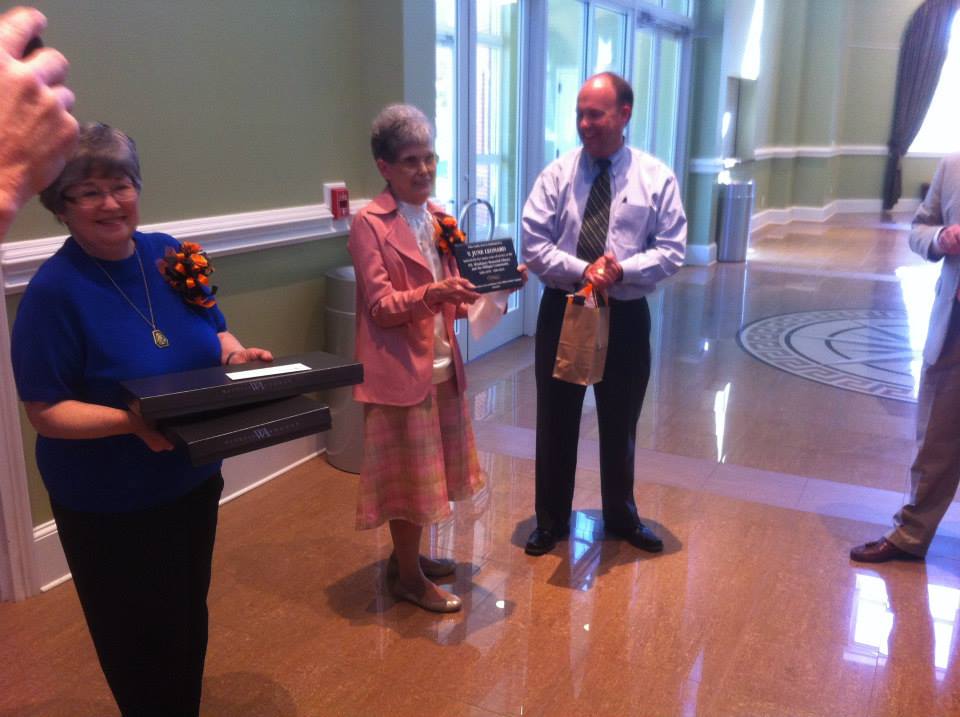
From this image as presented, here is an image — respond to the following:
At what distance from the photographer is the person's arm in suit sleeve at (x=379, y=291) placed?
7.83ft

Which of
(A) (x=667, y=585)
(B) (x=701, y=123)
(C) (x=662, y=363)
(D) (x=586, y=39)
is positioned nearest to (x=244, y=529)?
(A) (x=667, y=585)

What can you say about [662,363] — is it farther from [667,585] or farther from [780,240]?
[780,240]

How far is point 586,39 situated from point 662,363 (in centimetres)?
294

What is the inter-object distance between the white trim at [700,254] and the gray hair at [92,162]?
28.3ft

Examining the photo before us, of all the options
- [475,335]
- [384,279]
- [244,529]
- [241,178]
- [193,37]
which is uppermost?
[193,37]

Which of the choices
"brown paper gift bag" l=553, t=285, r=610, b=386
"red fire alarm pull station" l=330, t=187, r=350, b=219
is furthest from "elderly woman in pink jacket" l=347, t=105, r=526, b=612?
"red fire alarm pull station" l=330, t=187, r=350, b=219

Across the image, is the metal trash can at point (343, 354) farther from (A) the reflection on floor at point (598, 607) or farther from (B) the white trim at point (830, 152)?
(B) the white trim at point (830, 152)

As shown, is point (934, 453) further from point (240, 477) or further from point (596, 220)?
point (240, 477)

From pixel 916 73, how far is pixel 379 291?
14271 millimetres

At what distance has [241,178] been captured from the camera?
3469 millimetres

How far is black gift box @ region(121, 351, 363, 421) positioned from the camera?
1451mm

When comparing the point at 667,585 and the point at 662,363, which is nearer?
the point at 667,585

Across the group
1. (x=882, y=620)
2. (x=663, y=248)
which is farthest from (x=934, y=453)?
(x=663, y=248)

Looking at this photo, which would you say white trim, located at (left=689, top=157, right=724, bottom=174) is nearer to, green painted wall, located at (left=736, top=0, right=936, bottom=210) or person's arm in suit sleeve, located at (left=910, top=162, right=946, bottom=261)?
green painted wall, located at (left=736, top=0, right=936, bottom=210)
